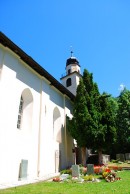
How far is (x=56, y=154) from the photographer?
716 inches

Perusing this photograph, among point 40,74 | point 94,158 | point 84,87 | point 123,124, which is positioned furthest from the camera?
point 123,124

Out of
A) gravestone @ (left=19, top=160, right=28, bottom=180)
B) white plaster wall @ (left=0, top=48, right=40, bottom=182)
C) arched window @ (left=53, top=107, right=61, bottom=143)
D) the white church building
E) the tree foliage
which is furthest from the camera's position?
arched window @ (left=53, top=107, right=61, bottom=143)

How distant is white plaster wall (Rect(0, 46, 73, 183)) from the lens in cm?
1198

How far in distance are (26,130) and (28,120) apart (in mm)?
836

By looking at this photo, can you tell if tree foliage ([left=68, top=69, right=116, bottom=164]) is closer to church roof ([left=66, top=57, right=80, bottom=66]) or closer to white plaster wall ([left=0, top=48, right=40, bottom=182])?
white plaster wall ([left=0, top=48, right=40, bottom=182])

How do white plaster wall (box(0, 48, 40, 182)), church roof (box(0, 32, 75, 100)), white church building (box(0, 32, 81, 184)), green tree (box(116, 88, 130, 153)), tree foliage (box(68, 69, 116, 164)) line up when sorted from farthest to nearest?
green tree (box(116, 88, 130, 153)), tree foliage (box(68, 69, 116, 164)), church roof (box(0, 32, 75, 100)), white church building (box(0, 32, 81, 184)), white plaster wall (box(0, 48, 40, 182))

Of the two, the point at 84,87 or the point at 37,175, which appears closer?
the point at 37,175

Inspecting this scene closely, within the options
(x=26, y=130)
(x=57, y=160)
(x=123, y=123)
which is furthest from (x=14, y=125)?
(x=123, y=123)

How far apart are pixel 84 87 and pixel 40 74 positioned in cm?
620

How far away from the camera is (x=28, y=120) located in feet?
50.5

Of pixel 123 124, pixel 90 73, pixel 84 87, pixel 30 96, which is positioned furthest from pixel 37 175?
pixel 123 124

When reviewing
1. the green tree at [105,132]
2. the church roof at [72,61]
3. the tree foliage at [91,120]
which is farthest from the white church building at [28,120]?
the church roof at [72,61]

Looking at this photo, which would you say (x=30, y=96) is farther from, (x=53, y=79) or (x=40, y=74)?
(x=53, y=79)

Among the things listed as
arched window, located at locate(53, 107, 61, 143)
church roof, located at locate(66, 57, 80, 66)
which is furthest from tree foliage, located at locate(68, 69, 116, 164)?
church roof, located at locate(66, 57, 80, 66)
